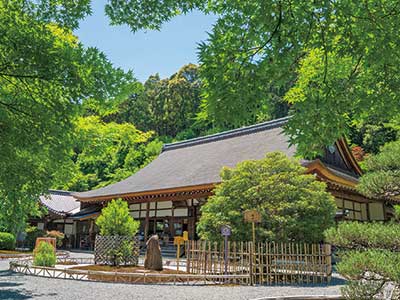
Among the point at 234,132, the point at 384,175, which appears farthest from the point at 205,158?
the point at 384,175

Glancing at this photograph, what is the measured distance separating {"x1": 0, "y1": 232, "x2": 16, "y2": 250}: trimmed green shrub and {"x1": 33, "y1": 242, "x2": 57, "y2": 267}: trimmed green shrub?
8.15 meters

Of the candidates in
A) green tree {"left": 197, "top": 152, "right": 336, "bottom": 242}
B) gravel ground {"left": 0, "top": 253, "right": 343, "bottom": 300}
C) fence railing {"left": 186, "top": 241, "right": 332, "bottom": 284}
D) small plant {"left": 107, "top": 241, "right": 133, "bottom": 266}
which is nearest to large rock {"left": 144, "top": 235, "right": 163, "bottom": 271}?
small plant {"left": 107, "top": 241, "right": 133, "bottom": 266}

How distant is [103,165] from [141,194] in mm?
21065

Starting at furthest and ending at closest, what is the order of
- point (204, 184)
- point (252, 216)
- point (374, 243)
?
point (204, 184), point (252, 216), point (374, 243)

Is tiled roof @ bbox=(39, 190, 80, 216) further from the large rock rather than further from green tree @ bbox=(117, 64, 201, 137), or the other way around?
green tree @ bbox=(117, 64, 201, 137)

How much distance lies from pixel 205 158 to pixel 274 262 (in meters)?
11.0

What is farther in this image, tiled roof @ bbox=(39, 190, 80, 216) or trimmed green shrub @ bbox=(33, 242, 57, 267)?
tiled roof @ bbox=(39, 190, 80, 216)

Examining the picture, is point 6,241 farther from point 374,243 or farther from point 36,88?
point 374,243

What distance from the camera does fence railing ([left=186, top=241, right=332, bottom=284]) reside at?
8.69 meters

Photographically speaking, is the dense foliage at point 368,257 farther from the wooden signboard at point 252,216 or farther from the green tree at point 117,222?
the green tree at point 117,222

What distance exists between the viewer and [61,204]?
26.1 metres

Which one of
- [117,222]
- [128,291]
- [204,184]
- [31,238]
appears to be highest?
[204,184]

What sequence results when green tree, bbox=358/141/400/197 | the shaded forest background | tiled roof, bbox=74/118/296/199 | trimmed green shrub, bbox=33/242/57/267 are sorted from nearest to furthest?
green tree, bbox=358/141/400/197, trimmed green shrub, bbox=33/242/57/267, tiled roof, bbox=74/118/296/199, the shaded forest background

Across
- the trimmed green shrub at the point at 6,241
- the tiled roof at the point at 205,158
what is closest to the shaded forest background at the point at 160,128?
the tiled roof at the point at 205,158
